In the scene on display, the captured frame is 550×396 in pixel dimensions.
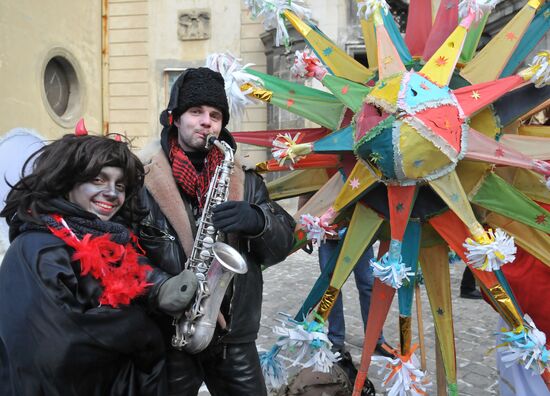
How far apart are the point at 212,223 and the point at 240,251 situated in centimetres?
22

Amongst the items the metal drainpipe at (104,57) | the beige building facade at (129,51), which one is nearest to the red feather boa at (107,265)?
the beige building facade at (129,51)

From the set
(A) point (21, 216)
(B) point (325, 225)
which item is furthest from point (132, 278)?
(B) point (325, 225)

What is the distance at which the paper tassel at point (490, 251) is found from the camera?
6.22ft

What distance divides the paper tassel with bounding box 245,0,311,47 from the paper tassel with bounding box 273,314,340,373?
56.4 inches

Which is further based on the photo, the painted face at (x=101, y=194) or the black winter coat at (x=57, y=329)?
the painted face at (x=101, y=194)

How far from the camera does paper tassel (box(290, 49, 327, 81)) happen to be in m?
2.38

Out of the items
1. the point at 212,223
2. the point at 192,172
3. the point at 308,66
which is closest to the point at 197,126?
the point at 192,172

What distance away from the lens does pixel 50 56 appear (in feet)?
33.2

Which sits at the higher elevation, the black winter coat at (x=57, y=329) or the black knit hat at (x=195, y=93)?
the black knit hat at (x=195, y=93)

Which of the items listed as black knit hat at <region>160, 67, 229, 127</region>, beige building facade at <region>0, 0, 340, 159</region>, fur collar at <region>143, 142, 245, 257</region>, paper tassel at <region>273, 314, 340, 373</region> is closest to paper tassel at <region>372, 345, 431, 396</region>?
paper tassel at <region>273, 314, 340, 373</region>

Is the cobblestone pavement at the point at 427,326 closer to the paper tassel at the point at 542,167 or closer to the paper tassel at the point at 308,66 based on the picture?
the paper tassel at the point at 542,167

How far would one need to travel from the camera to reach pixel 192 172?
2.07m

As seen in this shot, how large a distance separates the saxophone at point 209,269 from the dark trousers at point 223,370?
112 millimetres

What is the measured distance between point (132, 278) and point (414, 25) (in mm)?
1707
